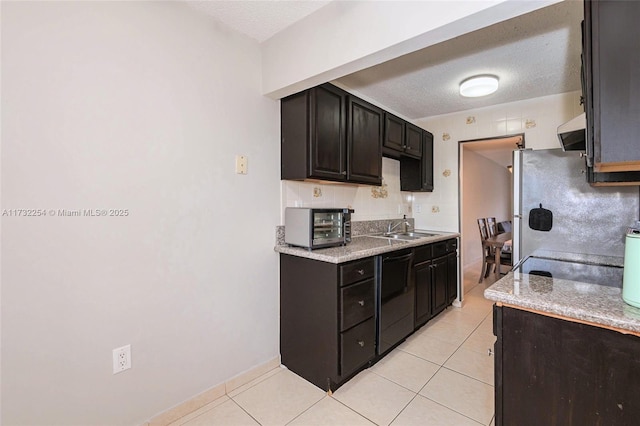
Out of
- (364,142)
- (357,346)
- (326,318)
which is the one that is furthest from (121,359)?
(364,142)

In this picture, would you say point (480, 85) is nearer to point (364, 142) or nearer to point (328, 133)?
point (364, 142)

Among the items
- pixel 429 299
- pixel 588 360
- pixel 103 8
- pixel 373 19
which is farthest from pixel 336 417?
pixel 103 8

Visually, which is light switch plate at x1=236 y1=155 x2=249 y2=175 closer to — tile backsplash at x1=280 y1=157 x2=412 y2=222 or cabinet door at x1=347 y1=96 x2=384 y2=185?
tile backsplash at x1=280 y1=157 x2=412 y2=222

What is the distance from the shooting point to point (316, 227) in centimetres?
200

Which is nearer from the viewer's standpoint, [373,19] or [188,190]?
[373,19]

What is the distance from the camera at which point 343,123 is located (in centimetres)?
219

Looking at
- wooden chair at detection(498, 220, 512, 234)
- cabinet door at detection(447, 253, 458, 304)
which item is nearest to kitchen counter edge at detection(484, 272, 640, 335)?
cabinet door at detection(447, 253, 458, 304)

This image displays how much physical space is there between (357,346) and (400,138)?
199 centimetres

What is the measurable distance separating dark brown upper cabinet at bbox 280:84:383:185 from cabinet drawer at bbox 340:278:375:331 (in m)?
0.80

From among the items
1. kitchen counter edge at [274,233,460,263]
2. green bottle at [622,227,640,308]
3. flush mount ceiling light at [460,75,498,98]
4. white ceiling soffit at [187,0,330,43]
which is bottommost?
kitchen counter edge at [274,233,460,263]

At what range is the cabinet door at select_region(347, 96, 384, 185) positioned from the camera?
226 cm

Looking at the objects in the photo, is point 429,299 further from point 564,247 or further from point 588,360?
point 588,360

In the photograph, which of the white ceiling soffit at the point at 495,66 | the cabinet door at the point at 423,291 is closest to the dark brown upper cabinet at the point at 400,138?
the white ceiling soffit at the point at 495,66

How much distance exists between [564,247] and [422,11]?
1.99 meters
